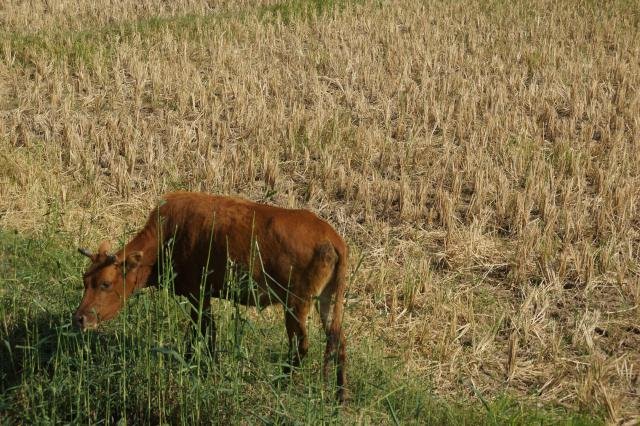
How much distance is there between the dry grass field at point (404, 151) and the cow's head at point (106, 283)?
1.01 metres

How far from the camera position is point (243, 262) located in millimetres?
5492

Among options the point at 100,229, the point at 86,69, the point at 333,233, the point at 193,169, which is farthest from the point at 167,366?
the point at 86,69

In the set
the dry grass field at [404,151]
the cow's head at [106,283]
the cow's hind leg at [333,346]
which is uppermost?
the cow's head at [106,283]

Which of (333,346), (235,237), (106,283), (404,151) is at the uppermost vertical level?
(235,237)

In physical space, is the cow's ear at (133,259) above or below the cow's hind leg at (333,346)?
above

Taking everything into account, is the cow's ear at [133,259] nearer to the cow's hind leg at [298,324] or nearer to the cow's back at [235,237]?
the cow's back at [235,237]

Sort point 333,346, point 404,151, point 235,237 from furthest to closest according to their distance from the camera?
point 404,151 < point 235,237 < point 333,346

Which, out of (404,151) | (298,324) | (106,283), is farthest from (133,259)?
(404,151)

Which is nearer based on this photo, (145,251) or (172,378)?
(172,378)

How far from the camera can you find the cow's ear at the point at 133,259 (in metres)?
5.37

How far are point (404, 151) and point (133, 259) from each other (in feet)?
15.9

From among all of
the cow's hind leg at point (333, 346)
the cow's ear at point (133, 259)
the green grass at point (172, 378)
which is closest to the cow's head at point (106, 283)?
the cow's ear at point (133, 259)

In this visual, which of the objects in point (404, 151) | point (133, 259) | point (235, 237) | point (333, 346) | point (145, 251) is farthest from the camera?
point (404, 151)

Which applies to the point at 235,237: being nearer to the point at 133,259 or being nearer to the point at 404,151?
the point at 133,259
